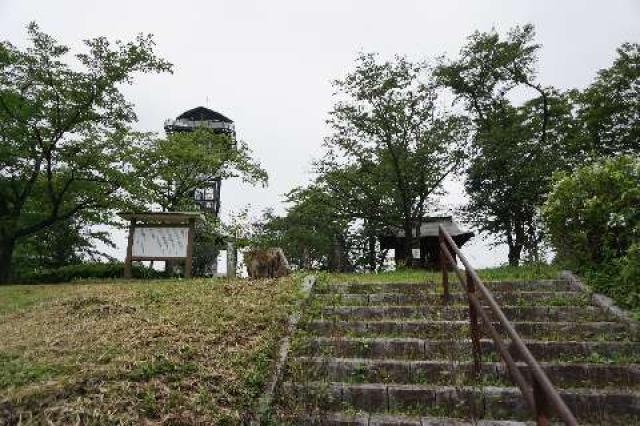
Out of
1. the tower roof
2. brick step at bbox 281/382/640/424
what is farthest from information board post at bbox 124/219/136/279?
the tower roof

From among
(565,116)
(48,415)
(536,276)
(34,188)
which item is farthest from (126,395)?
(565,116)

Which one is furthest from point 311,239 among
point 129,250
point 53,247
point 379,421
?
point 379,421

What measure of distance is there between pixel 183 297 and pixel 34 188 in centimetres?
1201

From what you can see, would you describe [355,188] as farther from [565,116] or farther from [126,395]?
[126,395]

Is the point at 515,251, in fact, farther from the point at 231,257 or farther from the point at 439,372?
the point at 439,372

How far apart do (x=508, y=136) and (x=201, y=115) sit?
1143 inches

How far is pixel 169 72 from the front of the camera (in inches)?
634

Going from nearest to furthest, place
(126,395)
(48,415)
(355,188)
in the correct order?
1. (48,415)
2. (126,395)
3. (355,188)

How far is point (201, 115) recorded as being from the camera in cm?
4191

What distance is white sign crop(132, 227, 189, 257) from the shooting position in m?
12.1

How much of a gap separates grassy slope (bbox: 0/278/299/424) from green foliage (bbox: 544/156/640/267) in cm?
468

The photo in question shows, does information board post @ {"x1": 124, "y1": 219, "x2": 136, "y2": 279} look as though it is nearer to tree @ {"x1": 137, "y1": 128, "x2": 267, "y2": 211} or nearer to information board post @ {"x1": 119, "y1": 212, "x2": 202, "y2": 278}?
information board post @ {"x1": 119, "y1": 212, "x2": 202, "y2": 278}

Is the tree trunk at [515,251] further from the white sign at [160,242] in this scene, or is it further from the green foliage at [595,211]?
the white sign at [160,242]

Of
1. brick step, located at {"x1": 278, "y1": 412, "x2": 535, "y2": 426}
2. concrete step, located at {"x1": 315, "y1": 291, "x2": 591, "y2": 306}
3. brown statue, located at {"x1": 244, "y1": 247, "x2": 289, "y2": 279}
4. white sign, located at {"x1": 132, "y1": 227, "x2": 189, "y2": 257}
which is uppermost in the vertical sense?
white sign, located at {"x1": 132, "y1": 227, "x2": 189, "y2": 257}
